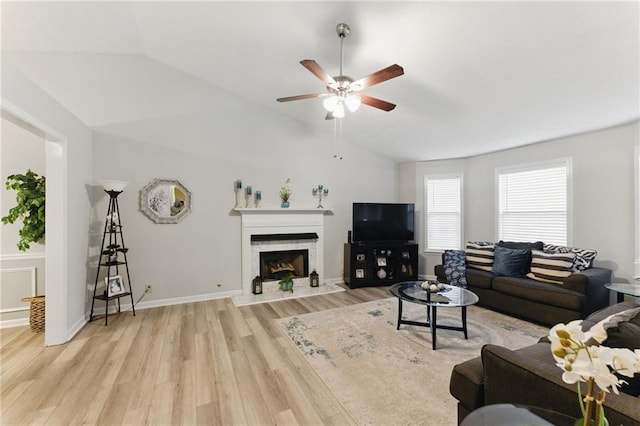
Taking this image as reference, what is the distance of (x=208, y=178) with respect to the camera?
4.29 meters

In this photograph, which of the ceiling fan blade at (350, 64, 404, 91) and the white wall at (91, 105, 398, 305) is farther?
the white wall at (91, 105, 398, 305)

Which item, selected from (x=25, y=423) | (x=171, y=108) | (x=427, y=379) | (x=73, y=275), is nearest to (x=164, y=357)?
(x=25, y=423)

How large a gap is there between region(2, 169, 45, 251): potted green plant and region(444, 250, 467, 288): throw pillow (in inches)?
A: 214

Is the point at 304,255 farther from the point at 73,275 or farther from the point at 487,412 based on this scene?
the point at 487,412

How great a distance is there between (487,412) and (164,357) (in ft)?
8.87

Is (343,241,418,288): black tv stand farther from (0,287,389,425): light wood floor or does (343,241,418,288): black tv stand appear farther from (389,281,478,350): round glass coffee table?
(0,287,389,425): light wood floor

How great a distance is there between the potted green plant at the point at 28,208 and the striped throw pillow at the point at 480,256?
18.9 ft

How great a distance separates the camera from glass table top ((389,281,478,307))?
270cm

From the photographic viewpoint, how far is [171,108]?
405 centimetres

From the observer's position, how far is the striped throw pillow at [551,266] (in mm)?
3252

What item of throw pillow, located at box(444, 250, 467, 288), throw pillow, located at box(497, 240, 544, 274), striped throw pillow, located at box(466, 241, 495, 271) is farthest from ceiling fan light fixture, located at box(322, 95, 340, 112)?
throw pillow, located at box(497, 240, 544, 274)

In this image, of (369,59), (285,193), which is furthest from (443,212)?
(369,59)

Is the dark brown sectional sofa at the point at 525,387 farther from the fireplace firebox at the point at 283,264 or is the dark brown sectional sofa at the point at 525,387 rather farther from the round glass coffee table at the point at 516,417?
the fireplace firebox at the point at 283,264

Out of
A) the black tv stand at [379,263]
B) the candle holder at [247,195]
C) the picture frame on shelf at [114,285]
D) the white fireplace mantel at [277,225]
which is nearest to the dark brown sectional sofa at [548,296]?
the black tv stand at [379,263]
